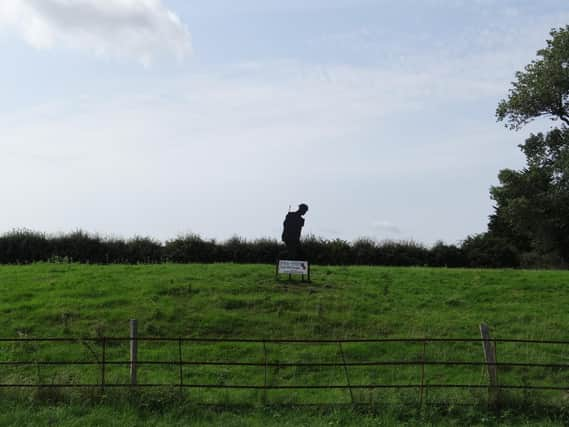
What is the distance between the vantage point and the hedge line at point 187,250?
1367 inches

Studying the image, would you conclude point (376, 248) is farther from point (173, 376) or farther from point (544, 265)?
point (173, 376)

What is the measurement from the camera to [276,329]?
64.4 feet

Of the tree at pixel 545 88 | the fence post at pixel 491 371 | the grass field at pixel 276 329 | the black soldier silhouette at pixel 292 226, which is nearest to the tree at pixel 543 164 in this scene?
the tree at pixel 545 88

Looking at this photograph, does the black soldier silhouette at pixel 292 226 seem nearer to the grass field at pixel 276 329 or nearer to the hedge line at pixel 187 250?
the grass field at pixel 276 329

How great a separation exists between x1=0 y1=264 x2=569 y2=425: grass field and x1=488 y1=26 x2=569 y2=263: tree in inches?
510

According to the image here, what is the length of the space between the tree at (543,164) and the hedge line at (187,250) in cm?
874

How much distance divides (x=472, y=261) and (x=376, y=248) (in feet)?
21.6

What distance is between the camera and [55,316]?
2053 centimetres

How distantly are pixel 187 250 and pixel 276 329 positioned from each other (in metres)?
15.8

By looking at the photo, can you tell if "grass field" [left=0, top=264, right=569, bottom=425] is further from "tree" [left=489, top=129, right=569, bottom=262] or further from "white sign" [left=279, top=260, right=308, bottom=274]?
"tree" [left=489, top=129, right=569, bottom=262]

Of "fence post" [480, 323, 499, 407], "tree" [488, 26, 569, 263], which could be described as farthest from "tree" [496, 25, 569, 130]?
"fence post" [480, 323, 499, 407]

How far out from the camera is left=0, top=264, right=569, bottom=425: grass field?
1330 centimetres

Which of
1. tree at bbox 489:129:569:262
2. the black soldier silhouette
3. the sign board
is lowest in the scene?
the sign board

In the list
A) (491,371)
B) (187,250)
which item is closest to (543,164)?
(187,250)
